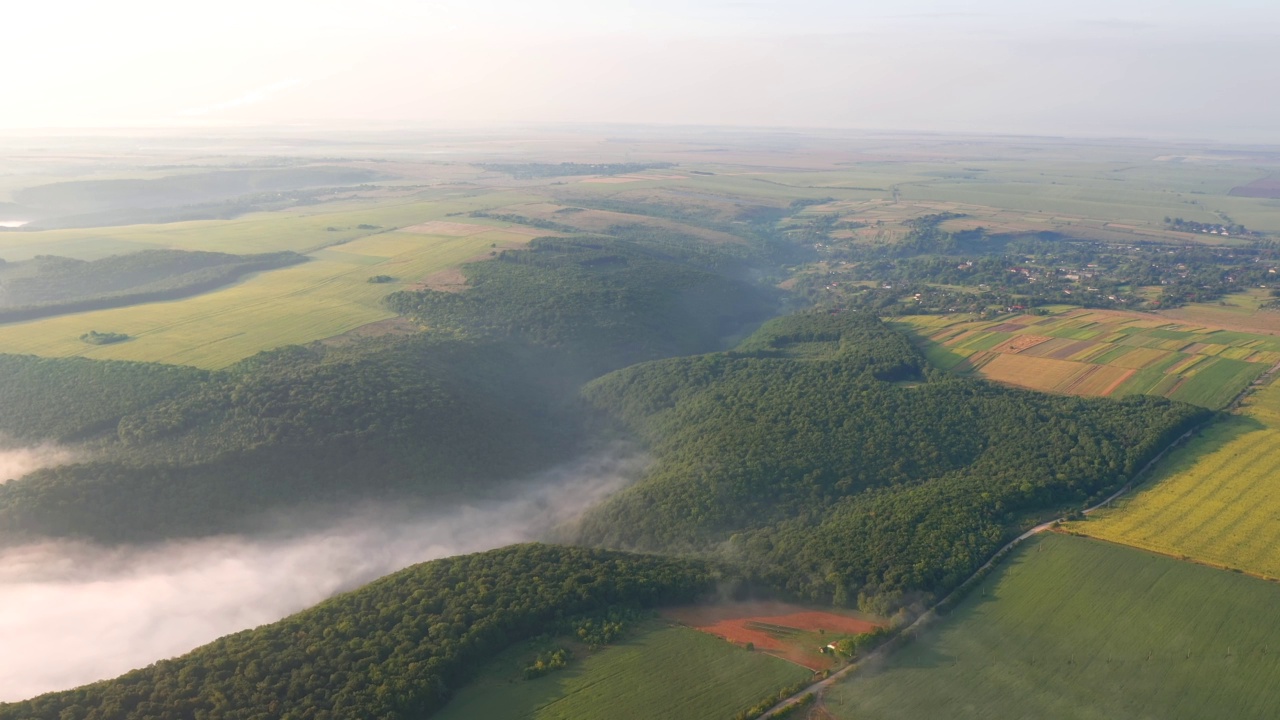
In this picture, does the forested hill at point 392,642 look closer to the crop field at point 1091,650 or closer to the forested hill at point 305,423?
the crop field at point 1091,650

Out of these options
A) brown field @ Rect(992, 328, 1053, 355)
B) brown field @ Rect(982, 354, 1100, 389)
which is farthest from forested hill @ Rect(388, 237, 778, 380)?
brown field @ Rect(982, 354, 1100, 389)

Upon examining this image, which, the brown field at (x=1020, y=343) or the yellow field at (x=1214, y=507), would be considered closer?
the yellow field at (x=1214, y=507)

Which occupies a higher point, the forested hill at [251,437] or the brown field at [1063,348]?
the brown field at [1063,348]

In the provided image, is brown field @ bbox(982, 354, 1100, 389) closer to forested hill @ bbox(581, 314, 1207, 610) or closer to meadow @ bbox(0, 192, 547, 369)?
forested hill @ bbox(581, 314, 1207, 610)

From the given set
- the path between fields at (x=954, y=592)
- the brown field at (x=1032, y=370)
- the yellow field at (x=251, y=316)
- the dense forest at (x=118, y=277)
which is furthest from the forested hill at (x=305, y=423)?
the brown field at (x=1032, y=370)

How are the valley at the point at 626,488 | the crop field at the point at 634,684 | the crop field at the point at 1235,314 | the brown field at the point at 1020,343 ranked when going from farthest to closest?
the crop field at the point at 1235,314, the brown field at the point at 1020,343, the valley at the point at 626,488, the crop field at the point at 634,684

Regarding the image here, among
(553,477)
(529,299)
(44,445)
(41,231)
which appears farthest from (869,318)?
(41,231)

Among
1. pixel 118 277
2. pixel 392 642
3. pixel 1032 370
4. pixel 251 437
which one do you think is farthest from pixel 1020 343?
pixel 118 277
